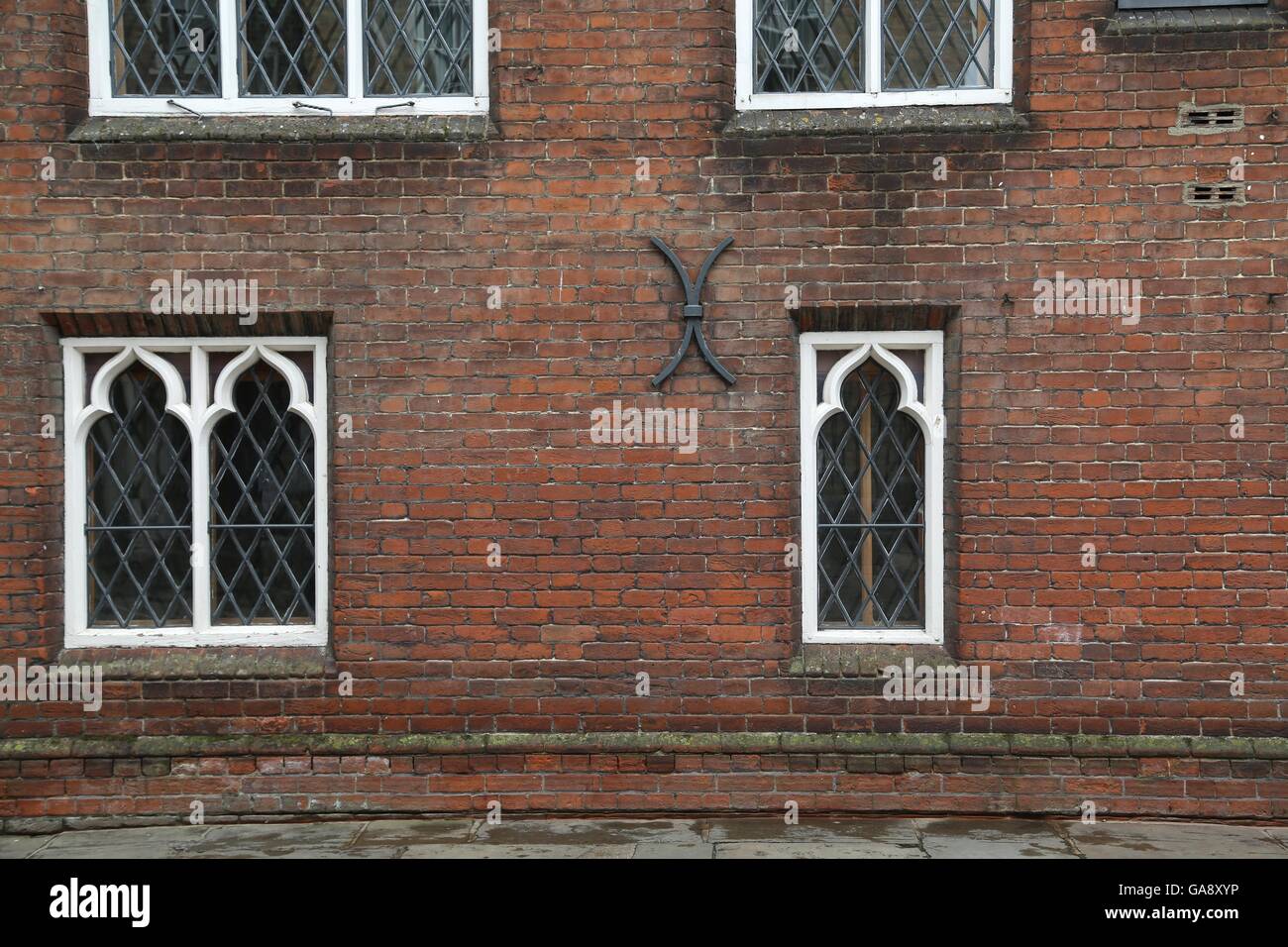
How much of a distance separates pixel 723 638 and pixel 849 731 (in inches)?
33.7

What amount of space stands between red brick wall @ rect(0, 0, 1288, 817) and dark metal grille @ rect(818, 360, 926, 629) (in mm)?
258

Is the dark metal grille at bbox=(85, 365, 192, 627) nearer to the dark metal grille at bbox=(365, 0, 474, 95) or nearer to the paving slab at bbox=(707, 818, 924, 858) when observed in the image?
the dark metal grille at bbox=(365, 0, 474, 95)

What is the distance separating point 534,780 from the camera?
6598 mm

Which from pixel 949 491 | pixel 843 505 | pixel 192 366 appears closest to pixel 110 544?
pixel 192 366

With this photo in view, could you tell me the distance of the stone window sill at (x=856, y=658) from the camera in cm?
657

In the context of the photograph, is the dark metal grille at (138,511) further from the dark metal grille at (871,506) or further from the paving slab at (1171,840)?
the paving slab at (1171,840)

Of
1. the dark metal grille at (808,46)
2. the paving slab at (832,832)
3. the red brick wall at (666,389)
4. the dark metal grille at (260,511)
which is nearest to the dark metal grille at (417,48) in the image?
the red brick wall at (666,389)

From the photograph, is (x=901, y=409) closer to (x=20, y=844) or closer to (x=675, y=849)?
(x=675, y=849)

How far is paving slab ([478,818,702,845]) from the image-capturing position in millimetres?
6266

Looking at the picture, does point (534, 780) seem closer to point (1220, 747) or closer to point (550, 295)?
point (550, 295)

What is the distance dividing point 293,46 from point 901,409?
401 centimetres

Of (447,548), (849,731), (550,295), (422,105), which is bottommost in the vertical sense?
(849,731)

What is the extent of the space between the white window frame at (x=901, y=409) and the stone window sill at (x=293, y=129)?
87.5 inches

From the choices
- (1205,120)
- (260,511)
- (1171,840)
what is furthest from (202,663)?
(1205,120)
